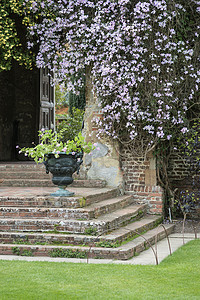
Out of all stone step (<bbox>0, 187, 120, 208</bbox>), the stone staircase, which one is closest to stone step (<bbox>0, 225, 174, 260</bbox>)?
the stone staircase

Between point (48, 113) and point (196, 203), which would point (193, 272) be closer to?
point (196, 203)

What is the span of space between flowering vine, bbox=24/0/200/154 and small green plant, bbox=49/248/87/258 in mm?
3198

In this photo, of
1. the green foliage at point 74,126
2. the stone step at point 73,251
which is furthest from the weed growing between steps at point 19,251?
the green foliage at point 74,126

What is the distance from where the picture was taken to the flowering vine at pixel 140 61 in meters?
8.95

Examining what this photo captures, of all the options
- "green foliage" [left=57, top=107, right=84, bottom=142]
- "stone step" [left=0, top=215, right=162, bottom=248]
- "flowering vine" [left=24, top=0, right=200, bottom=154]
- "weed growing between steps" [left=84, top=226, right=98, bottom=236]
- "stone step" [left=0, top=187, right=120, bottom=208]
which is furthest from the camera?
"green foliage" [left=57, top=107, right=84, bottom=142]

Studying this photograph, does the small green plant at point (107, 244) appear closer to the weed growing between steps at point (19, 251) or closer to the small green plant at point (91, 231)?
the small green plant at point (91, 231)

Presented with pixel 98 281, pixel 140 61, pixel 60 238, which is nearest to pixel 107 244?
pixel 60 238

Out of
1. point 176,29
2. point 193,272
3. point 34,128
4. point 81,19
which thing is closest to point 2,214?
point 193,272

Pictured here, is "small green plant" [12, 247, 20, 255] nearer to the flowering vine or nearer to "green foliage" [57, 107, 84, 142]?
the flowering vine

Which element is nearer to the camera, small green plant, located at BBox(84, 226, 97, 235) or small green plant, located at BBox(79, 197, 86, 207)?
small green plant, located at BBox(84, 226, 97, 235)

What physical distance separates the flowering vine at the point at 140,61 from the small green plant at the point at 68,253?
3198mm

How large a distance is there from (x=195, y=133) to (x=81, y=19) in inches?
A: 124

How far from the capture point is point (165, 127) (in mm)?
8977

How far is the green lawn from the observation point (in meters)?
4.52
